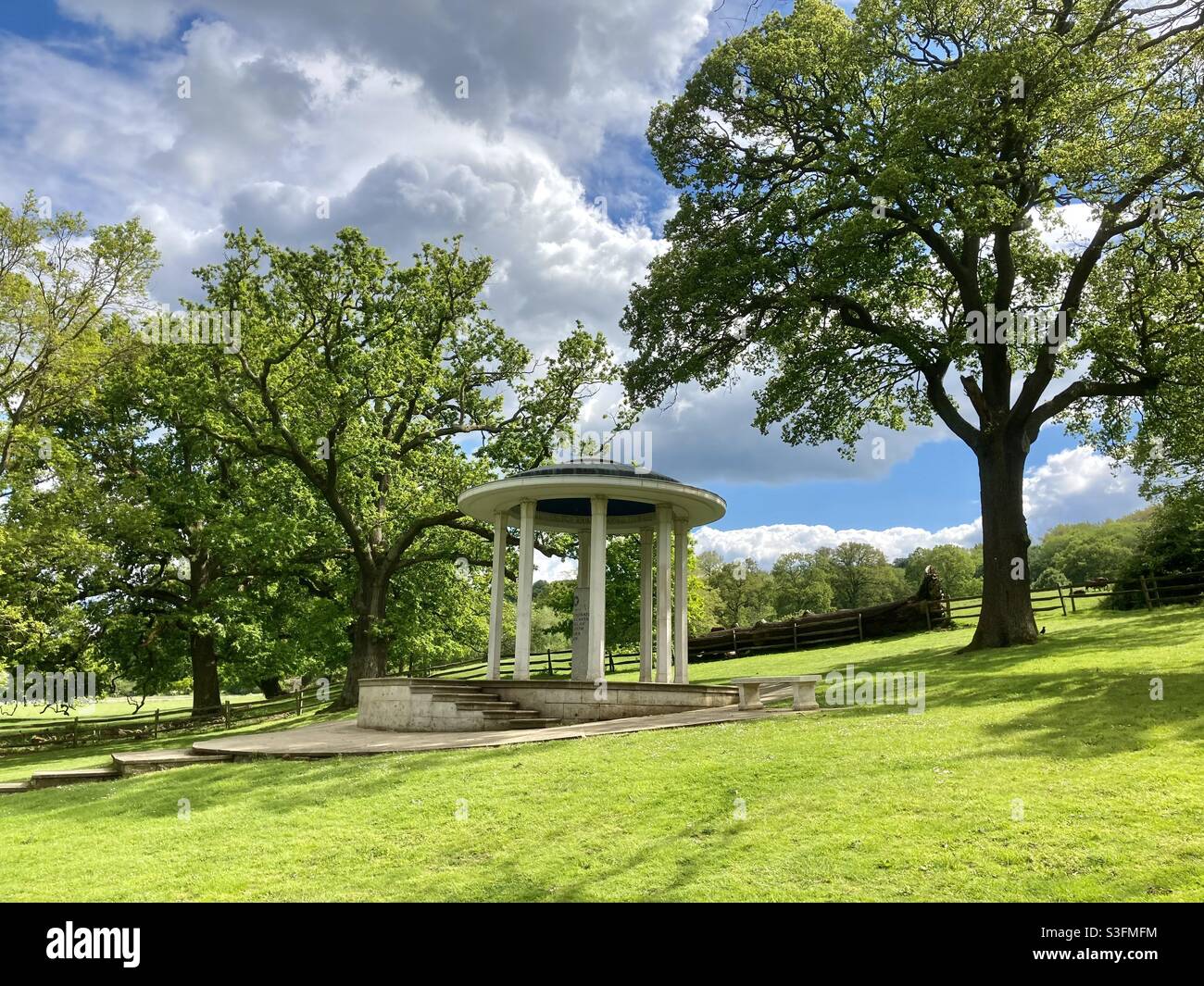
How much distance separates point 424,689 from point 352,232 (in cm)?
1656

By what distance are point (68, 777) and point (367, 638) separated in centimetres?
1069

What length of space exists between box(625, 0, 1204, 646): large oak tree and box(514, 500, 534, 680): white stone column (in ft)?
24.4

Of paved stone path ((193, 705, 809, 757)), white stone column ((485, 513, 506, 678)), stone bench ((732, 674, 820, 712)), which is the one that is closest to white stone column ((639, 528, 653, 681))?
white stone column ((485, 513, 506, 678))

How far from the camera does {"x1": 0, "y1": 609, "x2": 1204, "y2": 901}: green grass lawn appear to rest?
607 centimetres

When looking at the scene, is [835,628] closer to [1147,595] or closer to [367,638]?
[1147,595]

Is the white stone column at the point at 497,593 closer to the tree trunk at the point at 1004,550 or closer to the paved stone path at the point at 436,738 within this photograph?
the paved stone path at the point at 436,738

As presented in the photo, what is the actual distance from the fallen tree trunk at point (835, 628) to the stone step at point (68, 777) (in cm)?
2522

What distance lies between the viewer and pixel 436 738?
14031 mm

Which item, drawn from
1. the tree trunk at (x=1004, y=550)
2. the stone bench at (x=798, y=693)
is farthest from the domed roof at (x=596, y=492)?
the tree trunk at (x=1004, y=550)

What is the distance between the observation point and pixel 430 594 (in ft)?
90.9

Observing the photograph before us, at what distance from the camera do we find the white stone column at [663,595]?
18250mm
